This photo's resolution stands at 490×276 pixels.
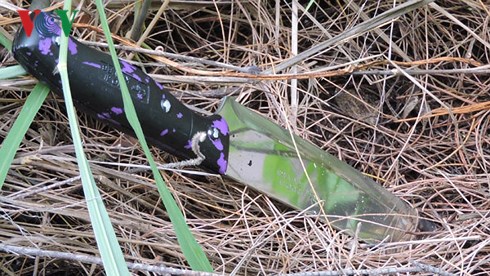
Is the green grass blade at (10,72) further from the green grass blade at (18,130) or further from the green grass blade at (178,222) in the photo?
the green grass blade at (178,222)

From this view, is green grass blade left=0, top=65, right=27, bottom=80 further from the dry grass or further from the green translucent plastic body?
the green translucent plastic body

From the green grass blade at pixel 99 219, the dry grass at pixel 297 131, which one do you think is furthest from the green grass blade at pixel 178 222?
the dry grass at pixel 297 131

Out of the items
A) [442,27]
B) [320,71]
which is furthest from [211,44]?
→ [442,27]

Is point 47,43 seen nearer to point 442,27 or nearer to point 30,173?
point 30,173

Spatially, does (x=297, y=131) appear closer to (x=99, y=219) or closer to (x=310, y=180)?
(x=310, y=180)
